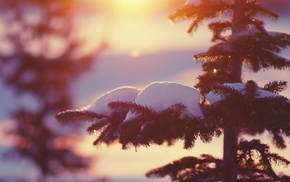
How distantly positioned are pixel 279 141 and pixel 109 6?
1913 centimetres

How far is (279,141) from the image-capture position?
317 inches

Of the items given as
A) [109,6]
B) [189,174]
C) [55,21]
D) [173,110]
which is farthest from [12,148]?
[173,110]

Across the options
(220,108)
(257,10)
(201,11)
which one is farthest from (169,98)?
(257,10)

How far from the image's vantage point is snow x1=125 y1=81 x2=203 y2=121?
21.9 feet

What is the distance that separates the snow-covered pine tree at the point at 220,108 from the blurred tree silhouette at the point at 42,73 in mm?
15780

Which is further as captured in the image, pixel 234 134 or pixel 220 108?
pixel 234 134

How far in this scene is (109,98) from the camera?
7488 millimetres

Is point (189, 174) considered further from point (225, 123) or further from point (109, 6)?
point (109, 6)

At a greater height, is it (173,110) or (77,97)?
(77,97)

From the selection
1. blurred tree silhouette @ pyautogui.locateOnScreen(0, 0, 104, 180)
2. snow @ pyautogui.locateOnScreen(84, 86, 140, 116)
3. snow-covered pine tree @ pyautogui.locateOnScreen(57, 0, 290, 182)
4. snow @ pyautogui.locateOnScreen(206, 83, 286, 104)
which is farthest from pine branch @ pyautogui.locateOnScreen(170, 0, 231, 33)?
blurred tree silhouette @ pyautogui.locateOnScreen(0, 0, 104, 180)

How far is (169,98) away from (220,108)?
56cm

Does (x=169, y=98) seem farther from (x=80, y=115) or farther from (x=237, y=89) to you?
(x=80, y=115)

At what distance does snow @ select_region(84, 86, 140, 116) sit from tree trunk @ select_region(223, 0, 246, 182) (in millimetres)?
1184

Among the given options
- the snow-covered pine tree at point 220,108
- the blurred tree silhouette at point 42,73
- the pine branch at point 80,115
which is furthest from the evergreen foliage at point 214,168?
the blurred tree silhouette at point 42,73
